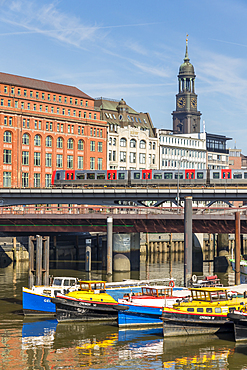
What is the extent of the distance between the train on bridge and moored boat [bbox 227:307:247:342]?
62694 mm

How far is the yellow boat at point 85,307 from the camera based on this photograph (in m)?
52.8

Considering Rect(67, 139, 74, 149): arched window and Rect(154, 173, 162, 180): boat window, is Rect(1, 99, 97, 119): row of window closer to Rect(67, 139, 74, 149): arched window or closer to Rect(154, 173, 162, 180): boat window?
Rect(67, 139, 74, 149): arched window

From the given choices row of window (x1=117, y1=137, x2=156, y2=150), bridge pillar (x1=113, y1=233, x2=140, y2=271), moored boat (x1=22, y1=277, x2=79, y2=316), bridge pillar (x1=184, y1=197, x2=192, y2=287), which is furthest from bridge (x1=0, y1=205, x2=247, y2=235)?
row of window (x1=117, y1=137, x2=156, y2=150)

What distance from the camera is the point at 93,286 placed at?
184 ft

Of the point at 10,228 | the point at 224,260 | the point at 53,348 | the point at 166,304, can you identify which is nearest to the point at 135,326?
the point at 166,304

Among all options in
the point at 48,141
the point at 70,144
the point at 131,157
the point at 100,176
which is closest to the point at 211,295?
the point at 100,176

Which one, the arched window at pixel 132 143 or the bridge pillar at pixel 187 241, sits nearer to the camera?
the bridge pillar at pixel 187 241

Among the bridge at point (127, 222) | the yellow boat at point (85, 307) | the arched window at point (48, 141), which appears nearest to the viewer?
the yellow boat at point (85, 307)

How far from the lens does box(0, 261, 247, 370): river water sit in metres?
42.6

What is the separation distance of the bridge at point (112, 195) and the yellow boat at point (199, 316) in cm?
5283

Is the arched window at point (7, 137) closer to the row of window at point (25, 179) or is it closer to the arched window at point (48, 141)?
the row of window at point (25, 179)

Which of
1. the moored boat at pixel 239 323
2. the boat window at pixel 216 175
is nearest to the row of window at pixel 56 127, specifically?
the boat window at pixel 216 175

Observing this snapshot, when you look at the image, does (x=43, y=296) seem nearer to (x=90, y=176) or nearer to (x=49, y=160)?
(x=90, y=176)

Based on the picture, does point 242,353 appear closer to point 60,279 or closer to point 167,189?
point 60,279
